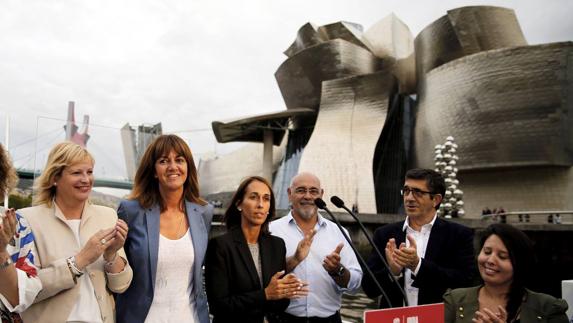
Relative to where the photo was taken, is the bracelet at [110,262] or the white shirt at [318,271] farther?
the white shirt at [318,271]

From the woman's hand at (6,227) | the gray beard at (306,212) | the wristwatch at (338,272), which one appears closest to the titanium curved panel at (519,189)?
the gray beard at (306,212)

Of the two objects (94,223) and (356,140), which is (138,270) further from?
(356,140)

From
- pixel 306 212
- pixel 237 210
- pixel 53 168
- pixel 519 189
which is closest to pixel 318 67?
pixel 519 189

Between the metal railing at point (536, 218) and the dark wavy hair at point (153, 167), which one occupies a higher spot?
the dark wavy hair at point (153, 167)

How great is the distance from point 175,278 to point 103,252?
14.0 inches

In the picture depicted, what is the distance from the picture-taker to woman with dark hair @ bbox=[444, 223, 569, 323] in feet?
5.90

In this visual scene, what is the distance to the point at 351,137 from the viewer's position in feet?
64.2

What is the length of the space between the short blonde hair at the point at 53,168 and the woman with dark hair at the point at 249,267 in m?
0.77

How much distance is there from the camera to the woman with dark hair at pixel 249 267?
2066mm

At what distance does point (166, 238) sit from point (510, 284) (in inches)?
60.8

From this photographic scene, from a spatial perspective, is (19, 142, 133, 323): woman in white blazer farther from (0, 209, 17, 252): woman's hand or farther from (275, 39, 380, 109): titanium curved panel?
(275, 39, 380, 109): titanium curved panel

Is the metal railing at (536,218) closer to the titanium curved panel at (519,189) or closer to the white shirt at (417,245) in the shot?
the titanium curved panel at (519,189)

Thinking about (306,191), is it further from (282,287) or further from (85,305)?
(85,305)

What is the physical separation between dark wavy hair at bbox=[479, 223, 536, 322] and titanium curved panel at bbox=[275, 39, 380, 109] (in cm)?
1949
